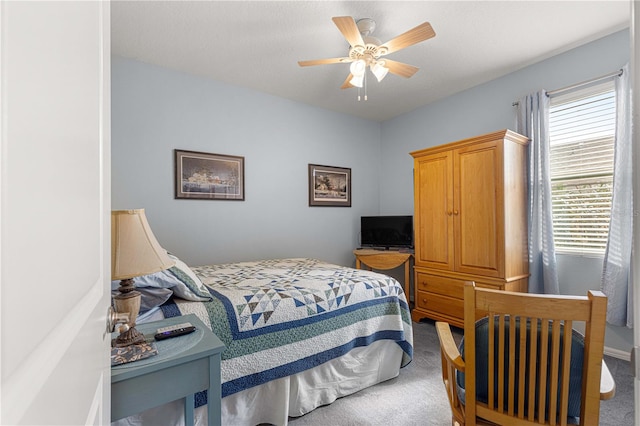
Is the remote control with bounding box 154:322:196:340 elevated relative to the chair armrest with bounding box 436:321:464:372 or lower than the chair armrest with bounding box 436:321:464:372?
elevated

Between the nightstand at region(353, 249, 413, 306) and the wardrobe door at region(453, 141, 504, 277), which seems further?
the nightstand at region(353, 249, 413, 306)

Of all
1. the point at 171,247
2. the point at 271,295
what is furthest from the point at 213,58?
the point at 271,295

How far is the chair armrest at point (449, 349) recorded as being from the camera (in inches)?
48.0

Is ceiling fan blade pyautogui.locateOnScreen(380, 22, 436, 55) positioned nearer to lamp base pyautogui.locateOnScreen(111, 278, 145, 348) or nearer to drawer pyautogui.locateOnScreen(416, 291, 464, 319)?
lamp base pyautogui.locateOnScreen(111, 278, 145, 348)

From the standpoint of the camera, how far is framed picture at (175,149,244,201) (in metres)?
3.26

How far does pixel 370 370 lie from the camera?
7.29 ft

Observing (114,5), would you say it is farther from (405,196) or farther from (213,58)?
(405,196)

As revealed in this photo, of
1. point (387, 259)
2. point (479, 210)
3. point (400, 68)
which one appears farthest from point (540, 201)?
point (400, 68)

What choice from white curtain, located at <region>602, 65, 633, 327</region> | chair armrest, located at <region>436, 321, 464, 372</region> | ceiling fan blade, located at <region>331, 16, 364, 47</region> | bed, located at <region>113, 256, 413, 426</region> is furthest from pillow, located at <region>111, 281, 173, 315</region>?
white curtain, located at <region>602, 65, 633, 327</region>

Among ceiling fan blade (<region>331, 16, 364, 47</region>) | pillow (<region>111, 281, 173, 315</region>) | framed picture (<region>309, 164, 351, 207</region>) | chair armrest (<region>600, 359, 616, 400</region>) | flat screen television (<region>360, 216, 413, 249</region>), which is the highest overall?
ceiling fan blade (<region>331, 16, 364, 47</region>)

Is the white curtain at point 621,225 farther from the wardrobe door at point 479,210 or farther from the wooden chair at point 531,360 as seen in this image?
the wooden chair at point 531,360

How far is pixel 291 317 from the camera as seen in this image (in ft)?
6.15

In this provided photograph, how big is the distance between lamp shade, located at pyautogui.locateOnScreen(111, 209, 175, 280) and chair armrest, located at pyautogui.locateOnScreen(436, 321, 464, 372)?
1.25 metres

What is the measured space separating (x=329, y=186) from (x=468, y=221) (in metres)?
1.94
